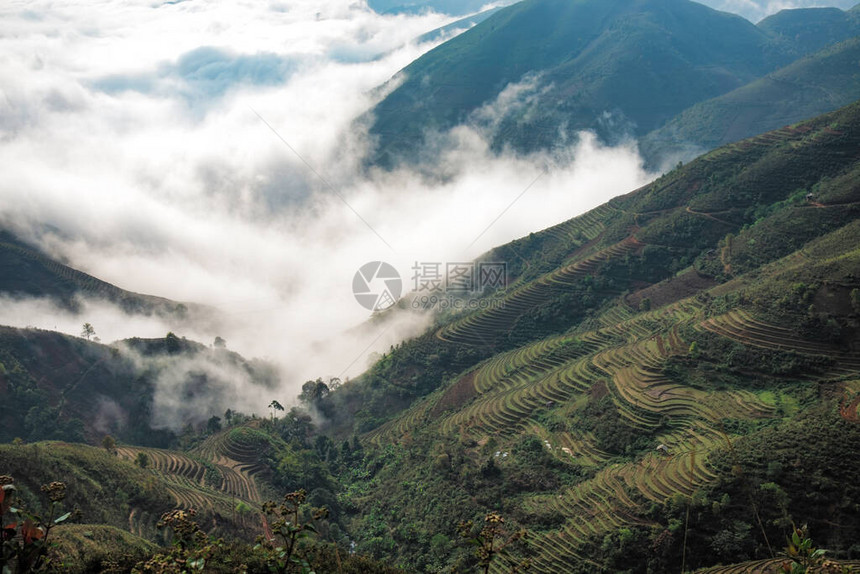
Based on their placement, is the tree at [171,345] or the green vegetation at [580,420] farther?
the tree at [171,345]

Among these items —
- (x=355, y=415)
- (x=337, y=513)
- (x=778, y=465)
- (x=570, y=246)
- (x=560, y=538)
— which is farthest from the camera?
(x=570, y=246)

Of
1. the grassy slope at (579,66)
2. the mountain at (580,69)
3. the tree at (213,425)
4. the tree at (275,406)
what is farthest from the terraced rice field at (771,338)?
the grassy slope at (579,66)

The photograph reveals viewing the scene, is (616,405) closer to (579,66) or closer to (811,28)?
(579,66)

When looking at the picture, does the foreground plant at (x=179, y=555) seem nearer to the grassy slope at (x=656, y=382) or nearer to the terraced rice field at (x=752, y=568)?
the grassy slope at (x=656, y=382)

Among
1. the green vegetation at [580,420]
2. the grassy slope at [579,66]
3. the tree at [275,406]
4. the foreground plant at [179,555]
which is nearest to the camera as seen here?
the foreground plant at [179,555]

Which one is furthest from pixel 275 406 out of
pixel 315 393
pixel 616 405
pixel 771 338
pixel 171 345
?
pixel 771 338

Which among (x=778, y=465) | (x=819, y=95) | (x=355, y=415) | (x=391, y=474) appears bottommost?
(x=355, y=415)

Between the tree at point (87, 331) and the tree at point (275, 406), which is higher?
the tree at point (87, 331)

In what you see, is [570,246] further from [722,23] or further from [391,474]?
[722,23]

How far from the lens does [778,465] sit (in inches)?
1131

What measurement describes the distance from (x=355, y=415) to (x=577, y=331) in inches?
1015

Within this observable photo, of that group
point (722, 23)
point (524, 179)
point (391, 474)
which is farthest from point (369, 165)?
point (722, 23)

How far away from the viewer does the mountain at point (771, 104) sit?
11994 centimetres

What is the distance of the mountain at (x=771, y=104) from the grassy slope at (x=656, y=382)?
6645cm
